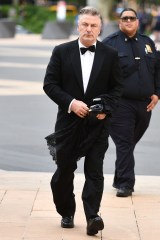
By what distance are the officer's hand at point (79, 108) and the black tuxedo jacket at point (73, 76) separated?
91mm

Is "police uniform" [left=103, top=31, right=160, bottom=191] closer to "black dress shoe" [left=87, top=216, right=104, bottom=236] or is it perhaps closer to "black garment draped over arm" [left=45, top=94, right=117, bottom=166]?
"black garment draped over arm" [left=45, top=94, right=117, bottom=166]

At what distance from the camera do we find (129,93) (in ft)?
27.0

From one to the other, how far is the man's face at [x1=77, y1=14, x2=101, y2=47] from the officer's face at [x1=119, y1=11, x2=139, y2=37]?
1.75 metres

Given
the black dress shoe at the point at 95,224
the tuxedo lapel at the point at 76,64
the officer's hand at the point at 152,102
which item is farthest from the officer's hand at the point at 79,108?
the officer's hand at the point at 152,102

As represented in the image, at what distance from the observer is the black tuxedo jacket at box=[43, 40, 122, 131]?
654 cm

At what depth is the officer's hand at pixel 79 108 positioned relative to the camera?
6383 millimetres

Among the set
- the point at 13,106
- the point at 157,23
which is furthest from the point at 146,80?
the point at 157,23

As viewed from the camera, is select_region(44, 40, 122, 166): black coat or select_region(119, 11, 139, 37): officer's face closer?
select_region(44, 40, 122, 166): black coat

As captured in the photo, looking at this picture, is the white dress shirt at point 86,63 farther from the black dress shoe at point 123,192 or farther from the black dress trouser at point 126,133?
the black dress shoe at point 123,192

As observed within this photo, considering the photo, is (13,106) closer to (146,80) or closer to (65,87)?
(146,80)

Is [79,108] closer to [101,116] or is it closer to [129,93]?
[101,116]

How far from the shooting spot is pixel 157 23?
127 feet

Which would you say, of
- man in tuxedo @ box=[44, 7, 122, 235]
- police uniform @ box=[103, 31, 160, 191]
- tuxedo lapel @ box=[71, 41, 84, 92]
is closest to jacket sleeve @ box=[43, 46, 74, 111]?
man in tuxedo @ box=[44, 7, 122, 235]

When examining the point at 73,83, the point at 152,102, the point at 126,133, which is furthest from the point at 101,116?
the point at 152,102
